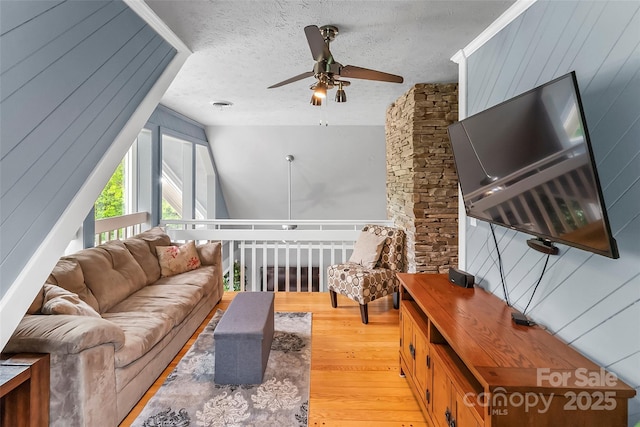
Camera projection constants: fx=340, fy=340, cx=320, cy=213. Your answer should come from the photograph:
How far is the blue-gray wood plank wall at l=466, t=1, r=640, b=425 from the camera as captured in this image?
4.07 ft

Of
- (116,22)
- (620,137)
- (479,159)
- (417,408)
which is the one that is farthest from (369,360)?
(116,22)

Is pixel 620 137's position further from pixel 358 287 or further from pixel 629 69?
pixel 358 287

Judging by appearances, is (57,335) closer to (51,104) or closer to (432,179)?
(51,104)

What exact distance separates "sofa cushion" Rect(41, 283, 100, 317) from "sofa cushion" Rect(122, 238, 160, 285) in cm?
114

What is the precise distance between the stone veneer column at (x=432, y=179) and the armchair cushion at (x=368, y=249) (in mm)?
358

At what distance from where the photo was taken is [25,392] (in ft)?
4.89

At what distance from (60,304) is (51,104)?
109 centimetres

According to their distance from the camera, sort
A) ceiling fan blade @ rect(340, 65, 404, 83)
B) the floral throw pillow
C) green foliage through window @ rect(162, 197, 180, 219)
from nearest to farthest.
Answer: ceiling fan blade @ rect(340, 65, 404, 83), the floral throw pillow, green foliage through window @ rect(162, 197, 180, 219)

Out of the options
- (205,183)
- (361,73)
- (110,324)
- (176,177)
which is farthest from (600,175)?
(176,177)

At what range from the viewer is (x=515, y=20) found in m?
2.04

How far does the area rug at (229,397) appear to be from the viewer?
193 cm

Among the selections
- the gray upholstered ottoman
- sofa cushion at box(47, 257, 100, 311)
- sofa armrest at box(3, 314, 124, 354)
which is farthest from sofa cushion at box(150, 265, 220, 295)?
sofa armrest at box(3, 314, 124, 354)

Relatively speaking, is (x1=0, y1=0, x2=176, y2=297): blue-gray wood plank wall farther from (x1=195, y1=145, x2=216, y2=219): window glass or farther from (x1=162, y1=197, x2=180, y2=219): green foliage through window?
(x1=162, y1=197, x2=180, y2=219): green foliage through window

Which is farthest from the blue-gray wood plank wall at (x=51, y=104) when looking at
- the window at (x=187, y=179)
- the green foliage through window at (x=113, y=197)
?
the window at (x=187, y=179)
